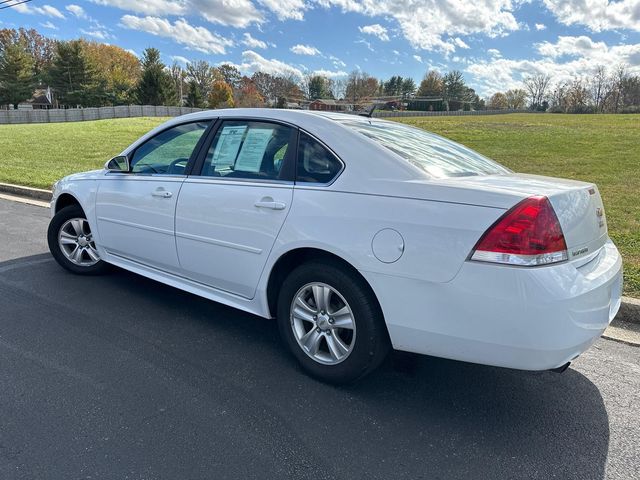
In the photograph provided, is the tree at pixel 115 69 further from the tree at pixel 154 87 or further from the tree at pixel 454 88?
the tree at pixel 454 88

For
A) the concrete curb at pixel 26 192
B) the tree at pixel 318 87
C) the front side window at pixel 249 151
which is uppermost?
the tree at pixel 318 87

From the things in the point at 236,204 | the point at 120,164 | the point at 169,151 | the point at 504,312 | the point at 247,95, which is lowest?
the point at 504,312

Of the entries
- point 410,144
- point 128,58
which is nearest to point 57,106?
point 128,58

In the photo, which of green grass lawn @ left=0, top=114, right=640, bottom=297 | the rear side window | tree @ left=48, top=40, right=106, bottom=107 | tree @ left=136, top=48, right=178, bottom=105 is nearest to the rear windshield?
the rear side window

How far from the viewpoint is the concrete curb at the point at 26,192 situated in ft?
29.8

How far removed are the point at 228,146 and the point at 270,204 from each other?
0.78 meters

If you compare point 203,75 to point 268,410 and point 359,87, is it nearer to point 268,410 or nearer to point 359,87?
point 359,87

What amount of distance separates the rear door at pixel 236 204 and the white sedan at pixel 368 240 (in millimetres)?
11

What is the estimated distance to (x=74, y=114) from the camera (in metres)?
48.8

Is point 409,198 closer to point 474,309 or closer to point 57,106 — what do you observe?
point 474,309

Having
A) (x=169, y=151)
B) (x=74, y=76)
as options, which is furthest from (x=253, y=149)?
(x=74, y=76)

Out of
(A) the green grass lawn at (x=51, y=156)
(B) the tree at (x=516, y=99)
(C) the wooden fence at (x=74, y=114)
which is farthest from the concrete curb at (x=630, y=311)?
(B) the tree at (x=516, y=99)

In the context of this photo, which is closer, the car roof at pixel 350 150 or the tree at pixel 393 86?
the car roof at pixel 350 150

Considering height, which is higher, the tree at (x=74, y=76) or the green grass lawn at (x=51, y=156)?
the tree at (x=74, y=76)
